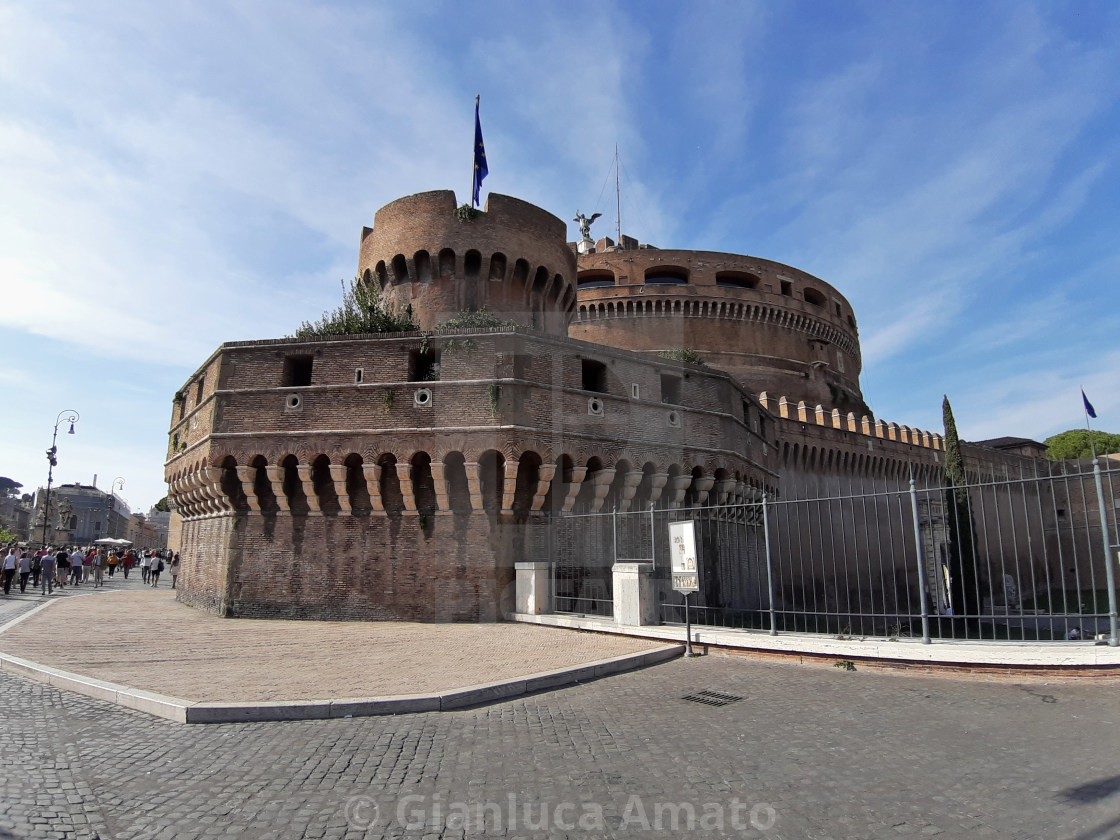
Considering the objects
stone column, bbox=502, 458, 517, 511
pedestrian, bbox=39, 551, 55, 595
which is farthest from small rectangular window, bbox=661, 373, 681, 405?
pedestrian, bbox=39, 551, 55, 595

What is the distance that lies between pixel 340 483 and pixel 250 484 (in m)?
2.26

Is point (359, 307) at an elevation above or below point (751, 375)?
below

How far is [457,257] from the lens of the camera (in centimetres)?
1923

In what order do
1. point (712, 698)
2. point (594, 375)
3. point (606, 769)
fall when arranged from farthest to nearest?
point (594, 375) → point (712, 698) → point (606, 769)

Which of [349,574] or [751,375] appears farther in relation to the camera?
[751,375]

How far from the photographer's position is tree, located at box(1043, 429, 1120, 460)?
58.5 m

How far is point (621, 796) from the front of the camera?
429 cm

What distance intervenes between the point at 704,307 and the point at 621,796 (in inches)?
1435

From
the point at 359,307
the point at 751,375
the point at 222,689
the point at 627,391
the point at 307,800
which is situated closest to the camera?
the point at 307,800

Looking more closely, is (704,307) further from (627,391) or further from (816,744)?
(816,744)

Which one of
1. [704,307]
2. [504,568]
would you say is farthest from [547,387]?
[704,307]

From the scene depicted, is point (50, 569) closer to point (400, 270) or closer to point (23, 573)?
point (23, 573)

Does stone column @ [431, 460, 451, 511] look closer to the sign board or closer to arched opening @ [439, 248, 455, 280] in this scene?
the sign board

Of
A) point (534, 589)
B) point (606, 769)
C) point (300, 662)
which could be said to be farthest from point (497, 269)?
point (606, 769)
